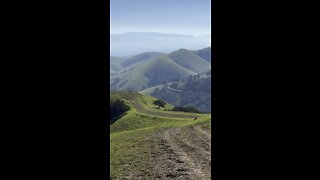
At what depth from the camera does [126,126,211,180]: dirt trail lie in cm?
1302

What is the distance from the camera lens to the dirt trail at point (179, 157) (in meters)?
13.0

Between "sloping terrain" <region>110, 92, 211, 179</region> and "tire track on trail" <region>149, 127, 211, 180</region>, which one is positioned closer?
"tire track on trail" <region>149, 127, 211, 180</region>
